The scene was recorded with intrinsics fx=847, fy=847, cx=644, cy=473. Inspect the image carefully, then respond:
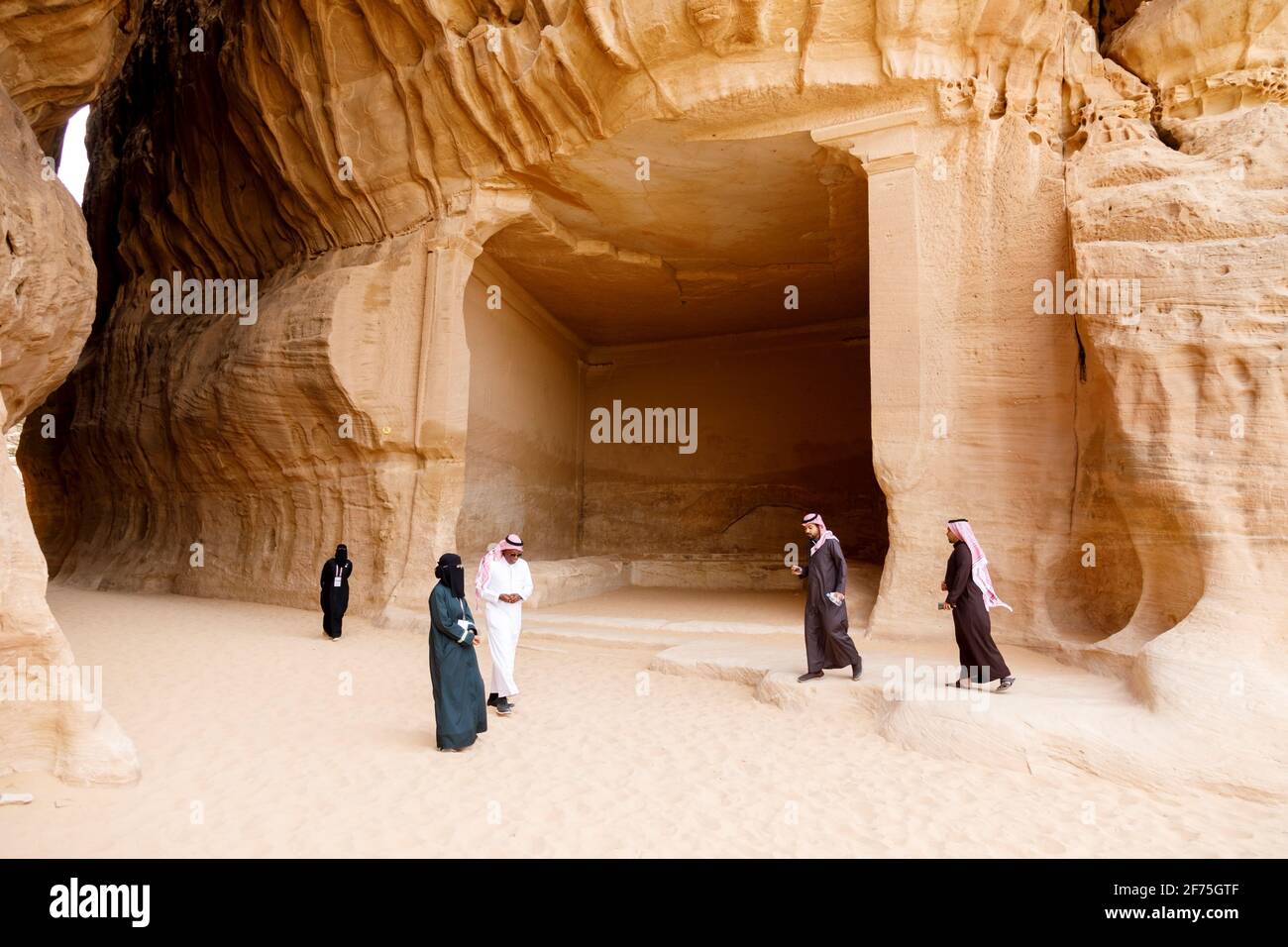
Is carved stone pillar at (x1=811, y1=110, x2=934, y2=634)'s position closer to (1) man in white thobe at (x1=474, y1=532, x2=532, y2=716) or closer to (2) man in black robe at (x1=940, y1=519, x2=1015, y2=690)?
(2) man in black robe at (x1=940, y1=519, x2=1015, y2=690)

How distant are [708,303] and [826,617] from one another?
8.95 metres

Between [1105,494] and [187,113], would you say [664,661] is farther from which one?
[187,113]

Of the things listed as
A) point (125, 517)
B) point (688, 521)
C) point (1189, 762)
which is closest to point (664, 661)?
point (1189, 762)

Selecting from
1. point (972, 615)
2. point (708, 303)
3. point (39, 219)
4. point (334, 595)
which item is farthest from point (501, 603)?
point (708, 303)

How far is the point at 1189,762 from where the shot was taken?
4590mm

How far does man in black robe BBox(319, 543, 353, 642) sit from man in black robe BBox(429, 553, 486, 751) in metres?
4.23

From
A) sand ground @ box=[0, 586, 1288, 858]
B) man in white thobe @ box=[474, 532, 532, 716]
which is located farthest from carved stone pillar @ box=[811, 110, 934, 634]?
man in white thobe @ box=[474, 532, 532, 716]

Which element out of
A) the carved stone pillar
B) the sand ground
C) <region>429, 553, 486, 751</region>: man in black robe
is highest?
the carved stone pillar

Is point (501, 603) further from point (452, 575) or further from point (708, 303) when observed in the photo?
point (708, 303)

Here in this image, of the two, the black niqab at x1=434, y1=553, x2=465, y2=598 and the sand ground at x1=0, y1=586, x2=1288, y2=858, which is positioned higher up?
the black niqab at x1=434, y1=553, x2=465, y2=598

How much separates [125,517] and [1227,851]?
1546cm

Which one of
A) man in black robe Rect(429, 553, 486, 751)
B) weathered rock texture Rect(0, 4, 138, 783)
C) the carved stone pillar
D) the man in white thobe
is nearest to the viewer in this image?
man in black robe Rect(429, 553, 486, 751)

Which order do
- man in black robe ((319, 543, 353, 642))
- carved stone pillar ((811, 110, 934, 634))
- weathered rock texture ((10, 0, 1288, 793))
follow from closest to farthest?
weathered rock texture ((10, 0, 1288, 793)) < carved stone pillar ((811, 110, 934, 634)) < man in black robe ((319, 543, 353, 642))

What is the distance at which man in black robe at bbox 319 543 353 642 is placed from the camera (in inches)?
359
